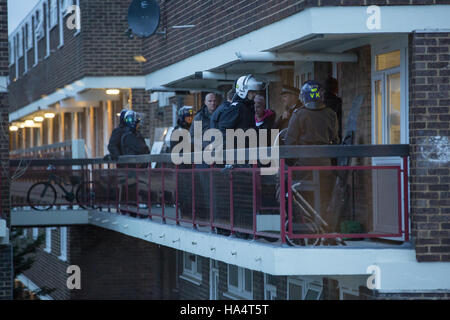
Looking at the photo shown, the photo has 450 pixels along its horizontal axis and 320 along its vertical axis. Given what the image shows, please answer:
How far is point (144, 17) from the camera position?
20.5 m

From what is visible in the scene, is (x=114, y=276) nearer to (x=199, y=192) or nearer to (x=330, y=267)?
(x=199, y=192)

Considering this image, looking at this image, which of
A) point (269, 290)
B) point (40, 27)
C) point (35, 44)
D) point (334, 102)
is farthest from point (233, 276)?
point (35, 44)

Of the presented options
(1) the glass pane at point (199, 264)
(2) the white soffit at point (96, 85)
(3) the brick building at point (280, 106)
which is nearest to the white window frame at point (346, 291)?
(3) the brick building at point (280, 106)

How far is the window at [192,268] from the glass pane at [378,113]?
31.0ft

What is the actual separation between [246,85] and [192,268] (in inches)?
425

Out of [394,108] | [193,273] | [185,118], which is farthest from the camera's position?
[193,273]

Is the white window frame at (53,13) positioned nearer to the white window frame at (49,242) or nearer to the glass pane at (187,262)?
the white window frame at (49,242)

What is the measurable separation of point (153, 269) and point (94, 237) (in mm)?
1797

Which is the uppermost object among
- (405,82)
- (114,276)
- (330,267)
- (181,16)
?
(181,16)

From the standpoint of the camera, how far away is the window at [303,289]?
51.0 feet

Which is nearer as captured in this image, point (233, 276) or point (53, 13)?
point (233, 276)

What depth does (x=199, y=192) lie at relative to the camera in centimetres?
1434

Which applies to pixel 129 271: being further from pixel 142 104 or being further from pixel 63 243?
pixel 142 104
